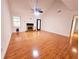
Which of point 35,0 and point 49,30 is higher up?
point 35,0

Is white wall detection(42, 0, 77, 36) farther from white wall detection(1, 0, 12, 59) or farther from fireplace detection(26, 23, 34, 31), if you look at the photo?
white wall detection(1, 0, 12, 59)

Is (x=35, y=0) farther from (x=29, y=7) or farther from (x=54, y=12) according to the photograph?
(x=54, y=12)

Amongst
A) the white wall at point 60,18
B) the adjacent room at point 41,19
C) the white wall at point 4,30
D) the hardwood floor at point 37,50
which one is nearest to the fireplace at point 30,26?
the adjacent room at point 41,19

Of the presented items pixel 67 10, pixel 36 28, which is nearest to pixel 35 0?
pixel 67 10

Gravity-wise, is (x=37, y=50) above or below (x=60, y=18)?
below

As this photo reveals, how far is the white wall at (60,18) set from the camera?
7.29 meters

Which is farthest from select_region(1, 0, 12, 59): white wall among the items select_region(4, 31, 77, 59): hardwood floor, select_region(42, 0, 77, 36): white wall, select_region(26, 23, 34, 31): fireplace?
select_region(26, 23, 34, 31): fireplace

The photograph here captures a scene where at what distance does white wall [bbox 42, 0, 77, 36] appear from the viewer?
729 cm

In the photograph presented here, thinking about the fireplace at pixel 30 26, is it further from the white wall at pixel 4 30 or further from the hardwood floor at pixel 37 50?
the white wall at pixel 4 30

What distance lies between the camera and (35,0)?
8336 mm

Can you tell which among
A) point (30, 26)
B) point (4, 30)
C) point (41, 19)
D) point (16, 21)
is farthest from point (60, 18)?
point (4, 30)

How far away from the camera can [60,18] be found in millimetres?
8312

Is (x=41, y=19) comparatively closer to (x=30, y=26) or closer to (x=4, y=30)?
(x=30, y=26)

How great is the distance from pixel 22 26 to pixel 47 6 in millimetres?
3781
